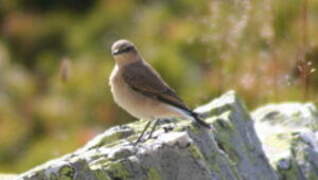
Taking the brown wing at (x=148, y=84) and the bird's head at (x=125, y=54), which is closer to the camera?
the brown wing at (x=148, y=84)

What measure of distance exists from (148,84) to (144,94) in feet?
0.21

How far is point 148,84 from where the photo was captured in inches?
255

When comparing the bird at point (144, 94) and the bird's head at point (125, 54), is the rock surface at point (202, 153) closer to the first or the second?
the bird at point (144, 94)

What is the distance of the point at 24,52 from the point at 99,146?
12.0 meters

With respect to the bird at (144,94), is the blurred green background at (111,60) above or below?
above

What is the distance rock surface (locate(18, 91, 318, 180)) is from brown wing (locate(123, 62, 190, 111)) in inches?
5.3

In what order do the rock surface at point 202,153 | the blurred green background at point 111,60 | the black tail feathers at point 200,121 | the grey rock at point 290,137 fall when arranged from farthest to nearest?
the blurred green background at point 111,60 → the grey rock at point 290,137 → the black tail feathers at point 200,121 → the rock surface at point 202,153

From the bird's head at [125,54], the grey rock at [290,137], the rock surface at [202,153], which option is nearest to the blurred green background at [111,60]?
the grey rock at [290,137]

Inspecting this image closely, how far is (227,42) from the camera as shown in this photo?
795cm

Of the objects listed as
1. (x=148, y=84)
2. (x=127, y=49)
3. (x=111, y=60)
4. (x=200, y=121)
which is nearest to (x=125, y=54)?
(x=127, y=49)

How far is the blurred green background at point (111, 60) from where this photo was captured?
8.08 m

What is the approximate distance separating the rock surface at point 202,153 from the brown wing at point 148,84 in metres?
0.14

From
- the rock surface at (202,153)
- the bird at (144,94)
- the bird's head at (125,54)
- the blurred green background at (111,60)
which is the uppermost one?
the blurred green background at (111,60)

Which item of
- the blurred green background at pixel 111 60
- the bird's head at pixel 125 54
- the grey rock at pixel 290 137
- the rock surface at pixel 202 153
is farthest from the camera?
the blurred green background at pixel 111 60
